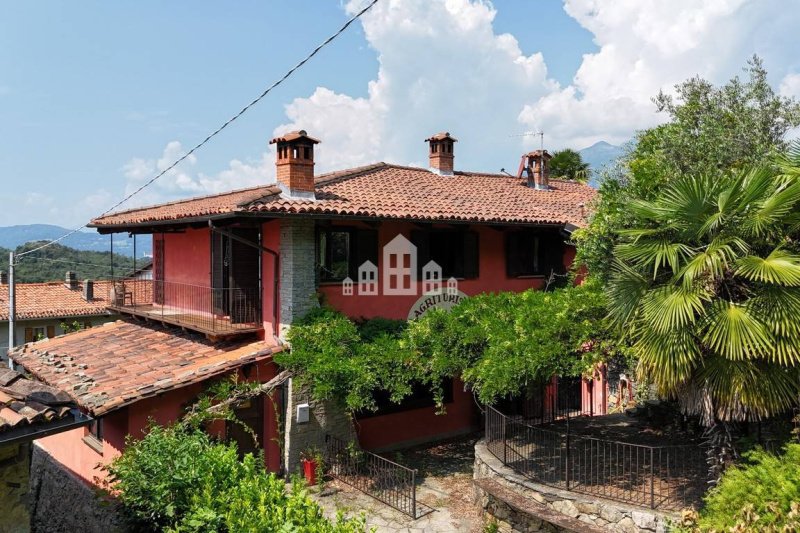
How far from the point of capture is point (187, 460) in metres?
6.63

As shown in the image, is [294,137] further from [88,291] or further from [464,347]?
[88,291]

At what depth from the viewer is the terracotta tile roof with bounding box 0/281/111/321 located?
105 ft

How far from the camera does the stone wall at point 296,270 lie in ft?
38.7

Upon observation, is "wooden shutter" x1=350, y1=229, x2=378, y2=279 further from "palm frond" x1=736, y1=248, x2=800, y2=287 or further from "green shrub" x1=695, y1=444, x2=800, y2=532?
"green shrub" x1=695, y1=444, x2=800, y2=532

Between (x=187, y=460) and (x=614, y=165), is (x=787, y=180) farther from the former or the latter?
(x=187, y=460)

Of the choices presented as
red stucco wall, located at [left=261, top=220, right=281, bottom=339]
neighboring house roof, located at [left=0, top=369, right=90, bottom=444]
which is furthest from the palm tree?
red stucco wall, located at [left=261, top=220, right=281, bottom=339]

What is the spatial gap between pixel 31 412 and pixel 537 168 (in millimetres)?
17855

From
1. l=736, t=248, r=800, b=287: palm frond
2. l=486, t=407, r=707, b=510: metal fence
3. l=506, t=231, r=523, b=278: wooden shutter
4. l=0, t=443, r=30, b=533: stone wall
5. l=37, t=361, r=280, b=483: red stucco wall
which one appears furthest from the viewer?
l=506, t=231, r=523, b=278: wooden shutter

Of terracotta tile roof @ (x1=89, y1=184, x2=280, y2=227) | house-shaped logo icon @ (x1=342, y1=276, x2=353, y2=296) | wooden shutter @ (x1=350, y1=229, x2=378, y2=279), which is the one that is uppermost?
terracotta tile roof @ (x1=89, y1=184, x2=280, y2=227)

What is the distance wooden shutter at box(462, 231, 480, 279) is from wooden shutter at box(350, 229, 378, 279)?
2.72 metres

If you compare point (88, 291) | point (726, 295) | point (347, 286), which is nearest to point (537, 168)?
point (347, 286)

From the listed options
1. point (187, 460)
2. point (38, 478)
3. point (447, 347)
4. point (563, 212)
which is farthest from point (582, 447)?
point (38, 478)

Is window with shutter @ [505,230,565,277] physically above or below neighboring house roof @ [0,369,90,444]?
above

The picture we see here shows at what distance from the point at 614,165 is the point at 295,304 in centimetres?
791
